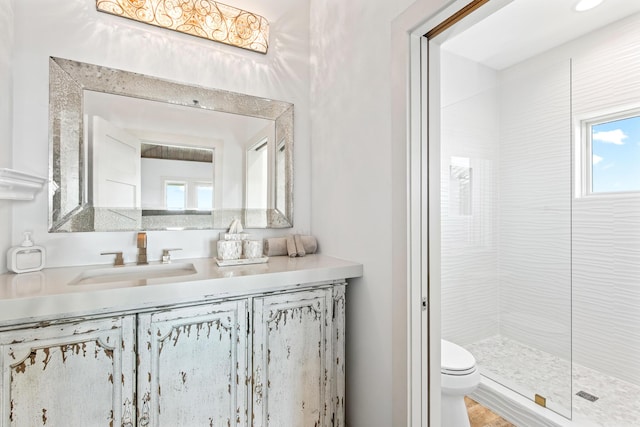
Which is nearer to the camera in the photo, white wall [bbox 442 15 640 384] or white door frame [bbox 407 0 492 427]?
white door frame [bbox 407 0 492 427]

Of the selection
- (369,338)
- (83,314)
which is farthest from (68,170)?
(369,338)

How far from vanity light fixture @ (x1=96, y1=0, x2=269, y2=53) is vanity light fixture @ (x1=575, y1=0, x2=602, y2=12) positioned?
73.9 inches

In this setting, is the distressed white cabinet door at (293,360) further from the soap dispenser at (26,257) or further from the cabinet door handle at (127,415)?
the soap dispenser at (26,257)

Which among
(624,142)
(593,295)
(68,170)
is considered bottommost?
(593,295)

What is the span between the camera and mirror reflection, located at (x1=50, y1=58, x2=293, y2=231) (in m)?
1.31

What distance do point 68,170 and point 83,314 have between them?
78cm

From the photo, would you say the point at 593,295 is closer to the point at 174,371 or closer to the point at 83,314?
the point at 174,371

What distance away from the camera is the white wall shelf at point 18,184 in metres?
0.93

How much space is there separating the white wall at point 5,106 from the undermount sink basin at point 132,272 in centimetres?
30

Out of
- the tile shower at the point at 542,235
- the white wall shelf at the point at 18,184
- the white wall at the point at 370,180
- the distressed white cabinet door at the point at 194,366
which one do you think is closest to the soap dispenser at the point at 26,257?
the white wall shelf at the point at 18,184

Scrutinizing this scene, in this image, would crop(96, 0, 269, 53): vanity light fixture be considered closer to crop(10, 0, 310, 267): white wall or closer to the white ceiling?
crop(10, 0, 310, 267): white wall

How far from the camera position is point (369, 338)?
4.27ft

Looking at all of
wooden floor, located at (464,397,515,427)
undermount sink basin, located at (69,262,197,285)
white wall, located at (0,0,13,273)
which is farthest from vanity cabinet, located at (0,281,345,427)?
wooden floor, located at (464,397,515,427)

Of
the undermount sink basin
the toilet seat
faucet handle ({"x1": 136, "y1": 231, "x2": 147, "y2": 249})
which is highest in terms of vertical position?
faucet handle ({"x1": 136, "y1": 231, "x2": 147, "y2": 249})
